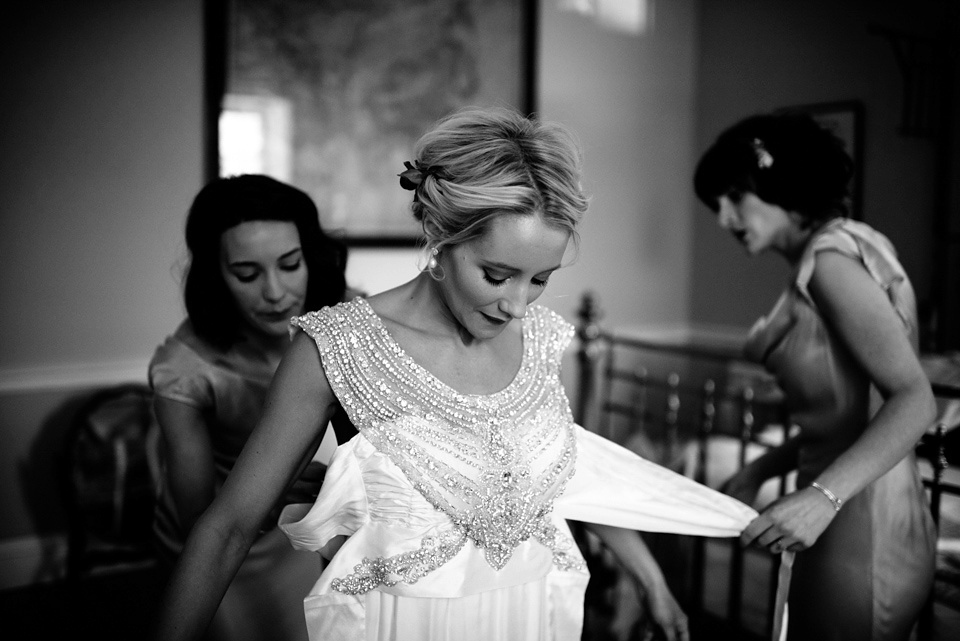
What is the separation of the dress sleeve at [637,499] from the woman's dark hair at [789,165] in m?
0.82

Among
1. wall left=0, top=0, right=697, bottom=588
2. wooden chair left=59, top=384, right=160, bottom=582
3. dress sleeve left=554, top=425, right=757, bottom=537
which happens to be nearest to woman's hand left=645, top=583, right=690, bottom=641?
dress sleeve left=554, top=425, right=757, bottom=537

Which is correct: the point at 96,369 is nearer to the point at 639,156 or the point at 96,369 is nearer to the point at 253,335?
the point at 253,335

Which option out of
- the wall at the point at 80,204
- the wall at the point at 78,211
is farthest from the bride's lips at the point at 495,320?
the wall at the point at 80,204

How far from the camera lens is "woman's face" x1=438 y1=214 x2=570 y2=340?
1281 millimetres

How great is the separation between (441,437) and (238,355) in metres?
0.85

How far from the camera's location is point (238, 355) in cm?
202

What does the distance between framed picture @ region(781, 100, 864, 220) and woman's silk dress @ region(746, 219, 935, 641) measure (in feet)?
9.52

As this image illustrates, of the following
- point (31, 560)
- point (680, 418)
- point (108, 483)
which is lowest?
point (31, 560)

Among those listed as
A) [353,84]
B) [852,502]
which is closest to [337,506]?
[852,502]

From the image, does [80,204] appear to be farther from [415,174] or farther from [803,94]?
[803,94]

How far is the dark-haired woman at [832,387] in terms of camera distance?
1660mm

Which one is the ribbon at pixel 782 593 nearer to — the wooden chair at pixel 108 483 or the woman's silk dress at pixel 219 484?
the woman's silk dress at pixel 219 484

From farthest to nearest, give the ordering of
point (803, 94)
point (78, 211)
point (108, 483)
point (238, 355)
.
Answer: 1. point (803, 94)
2. point (78, 211)
3. point (108, 483)
4. point (238, 355)

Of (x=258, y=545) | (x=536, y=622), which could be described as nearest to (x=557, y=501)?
(x=536, y=622)
